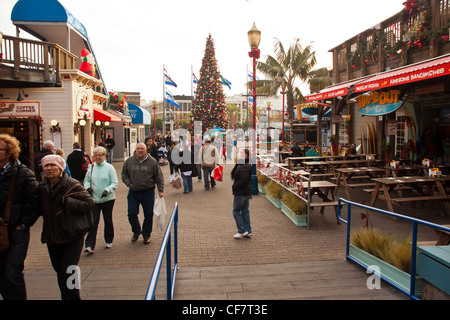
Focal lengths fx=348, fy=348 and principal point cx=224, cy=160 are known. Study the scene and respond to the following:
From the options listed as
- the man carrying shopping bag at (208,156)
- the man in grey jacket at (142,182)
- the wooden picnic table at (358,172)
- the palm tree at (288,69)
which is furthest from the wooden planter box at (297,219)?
the palm tree at (288,69)

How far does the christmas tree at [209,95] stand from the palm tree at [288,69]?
433cm

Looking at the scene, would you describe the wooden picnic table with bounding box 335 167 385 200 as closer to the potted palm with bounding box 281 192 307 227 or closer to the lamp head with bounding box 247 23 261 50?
the potted palm with bounding box 281 192 307 227

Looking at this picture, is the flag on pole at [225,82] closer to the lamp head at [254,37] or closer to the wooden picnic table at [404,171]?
the lamp head at [254,37]

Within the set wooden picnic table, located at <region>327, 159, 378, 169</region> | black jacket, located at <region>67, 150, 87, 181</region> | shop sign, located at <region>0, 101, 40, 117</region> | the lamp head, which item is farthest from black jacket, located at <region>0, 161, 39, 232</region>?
shop sign, located at <region>0, 101, 40, 117</region>

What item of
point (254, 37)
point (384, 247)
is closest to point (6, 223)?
point (384, 247)

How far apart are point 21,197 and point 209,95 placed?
26.3m

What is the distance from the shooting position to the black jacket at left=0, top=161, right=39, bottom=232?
347cm

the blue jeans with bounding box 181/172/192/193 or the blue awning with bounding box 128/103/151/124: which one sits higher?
the blue awning with bounding box 128/103/151/124

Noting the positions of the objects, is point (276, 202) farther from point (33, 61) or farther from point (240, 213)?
point (33, 61)

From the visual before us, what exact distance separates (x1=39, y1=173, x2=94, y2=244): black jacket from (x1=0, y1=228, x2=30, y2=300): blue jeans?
0.22 m

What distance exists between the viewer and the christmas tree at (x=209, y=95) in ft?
95.6

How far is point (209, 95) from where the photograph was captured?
29.2 m

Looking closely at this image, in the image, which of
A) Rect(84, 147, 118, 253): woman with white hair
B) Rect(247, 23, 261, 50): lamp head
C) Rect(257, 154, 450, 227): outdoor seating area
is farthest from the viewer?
Rect(247, 23, 261, 50): lamp head
